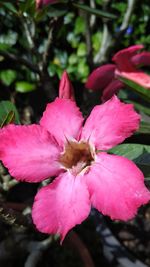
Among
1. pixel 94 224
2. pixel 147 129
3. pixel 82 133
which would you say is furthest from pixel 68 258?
pixel 82 133

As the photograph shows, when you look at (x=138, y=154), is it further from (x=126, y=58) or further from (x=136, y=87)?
(x=126, y=58)

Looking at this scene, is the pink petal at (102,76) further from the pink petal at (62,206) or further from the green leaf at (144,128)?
the pink petal at (62,206)

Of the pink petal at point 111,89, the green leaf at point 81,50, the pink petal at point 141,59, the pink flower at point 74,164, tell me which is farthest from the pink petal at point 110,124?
the green leaf at point 81,50

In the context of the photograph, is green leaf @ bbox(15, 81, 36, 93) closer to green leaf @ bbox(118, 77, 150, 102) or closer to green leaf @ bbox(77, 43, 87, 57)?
green leaf @ bbox(77, 43, 87, 57)

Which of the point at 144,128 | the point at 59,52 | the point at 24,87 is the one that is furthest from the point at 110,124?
the point at 59,52

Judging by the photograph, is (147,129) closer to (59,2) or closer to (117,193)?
(117,193)

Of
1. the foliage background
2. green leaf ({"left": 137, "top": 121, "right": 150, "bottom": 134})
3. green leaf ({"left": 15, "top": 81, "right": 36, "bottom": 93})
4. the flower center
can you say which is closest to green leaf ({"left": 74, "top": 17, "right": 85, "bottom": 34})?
the foliage background
